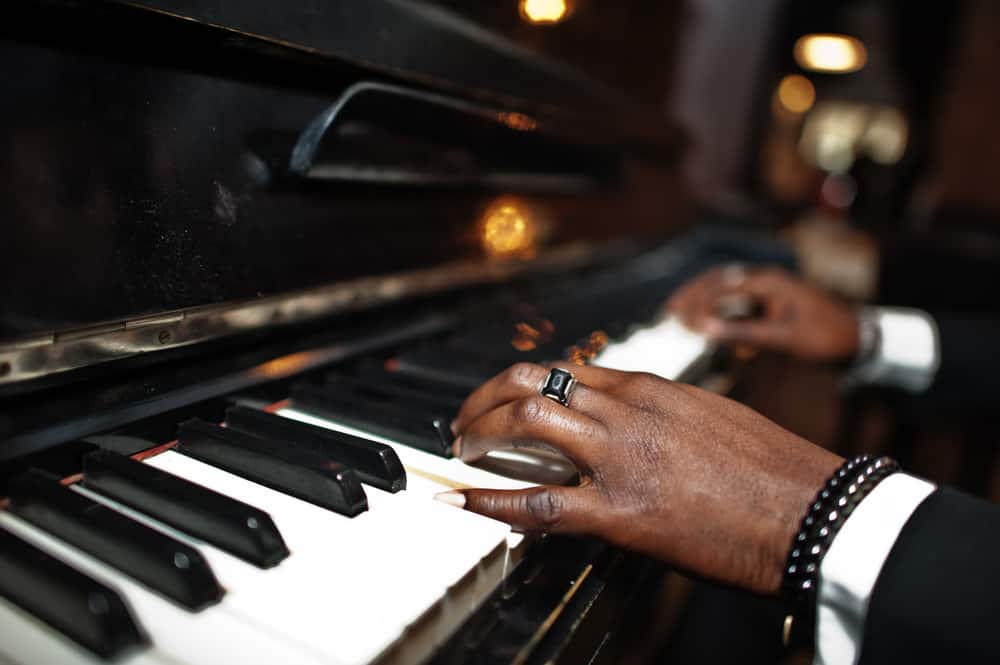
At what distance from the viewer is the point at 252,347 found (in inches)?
31.3

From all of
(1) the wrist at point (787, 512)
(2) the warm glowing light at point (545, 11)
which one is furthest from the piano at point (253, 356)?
(2) the warm glowing light at point (545, 11)

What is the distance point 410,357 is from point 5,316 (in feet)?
1.63

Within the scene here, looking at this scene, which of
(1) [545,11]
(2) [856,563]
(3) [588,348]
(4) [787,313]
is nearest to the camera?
(2) [856,563]

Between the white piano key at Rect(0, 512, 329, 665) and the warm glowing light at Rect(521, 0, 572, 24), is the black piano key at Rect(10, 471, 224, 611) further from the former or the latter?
the warm glowing light at Rect(521, 0, 572, 24)

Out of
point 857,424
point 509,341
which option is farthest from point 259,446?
point 857,424

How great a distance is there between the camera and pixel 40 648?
42 cm

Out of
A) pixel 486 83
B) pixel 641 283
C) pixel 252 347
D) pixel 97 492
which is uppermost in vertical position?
pixel 486 83

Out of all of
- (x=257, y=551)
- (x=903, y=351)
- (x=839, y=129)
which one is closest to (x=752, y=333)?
(x=903, y=351)

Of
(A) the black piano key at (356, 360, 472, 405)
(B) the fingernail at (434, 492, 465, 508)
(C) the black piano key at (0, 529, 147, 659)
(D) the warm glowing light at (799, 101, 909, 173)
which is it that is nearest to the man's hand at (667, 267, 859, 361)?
(A) the black piano key at (356, 360, 472, 405)

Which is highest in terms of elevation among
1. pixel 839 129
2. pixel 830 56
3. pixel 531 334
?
pixel 839 129

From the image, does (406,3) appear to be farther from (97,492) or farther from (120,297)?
(97,492)

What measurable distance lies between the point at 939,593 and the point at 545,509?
1.19ft

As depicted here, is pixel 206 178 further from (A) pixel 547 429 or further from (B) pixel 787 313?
(B) pixel 787 313

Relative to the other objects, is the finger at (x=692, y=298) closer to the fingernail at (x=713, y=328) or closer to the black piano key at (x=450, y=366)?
the fingernail at (x=713, y=328)
